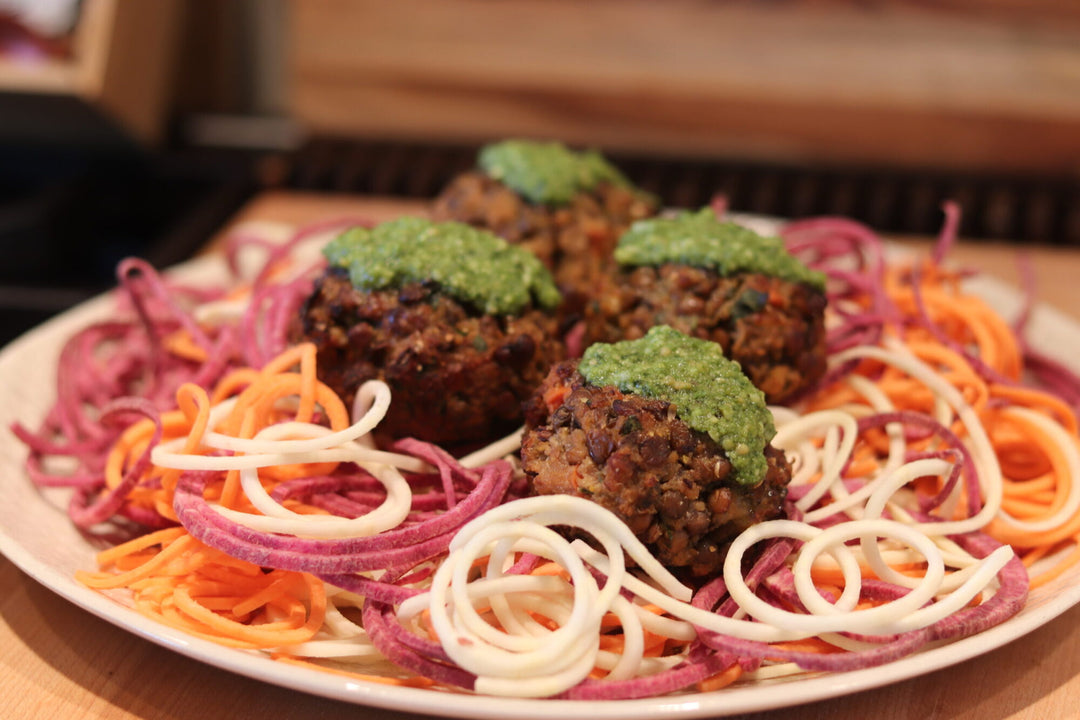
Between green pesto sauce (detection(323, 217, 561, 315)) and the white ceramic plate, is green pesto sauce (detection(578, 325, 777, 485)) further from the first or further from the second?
the white ceramic plate

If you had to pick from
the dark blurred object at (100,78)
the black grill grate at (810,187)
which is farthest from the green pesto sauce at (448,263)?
the dark blurred object at (100,78)

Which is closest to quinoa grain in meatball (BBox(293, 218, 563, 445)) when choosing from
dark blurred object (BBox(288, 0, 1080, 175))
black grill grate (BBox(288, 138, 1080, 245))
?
black grill grate (BBox(288, 138, 1080, 245))

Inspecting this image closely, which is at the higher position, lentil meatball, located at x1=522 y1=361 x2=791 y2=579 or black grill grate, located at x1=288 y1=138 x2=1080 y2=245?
black grill grate, located at x1=288 y1=138 x2=1080 y2=245

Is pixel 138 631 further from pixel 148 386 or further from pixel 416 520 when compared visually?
pixel 148 386

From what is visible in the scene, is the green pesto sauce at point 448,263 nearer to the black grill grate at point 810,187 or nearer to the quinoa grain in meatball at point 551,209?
the quinoa grain in meatball at point 551,209

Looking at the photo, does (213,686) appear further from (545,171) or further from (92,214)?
(92,214)

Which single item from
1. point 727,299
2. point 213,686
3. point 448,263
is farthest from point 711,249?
point 213,686
